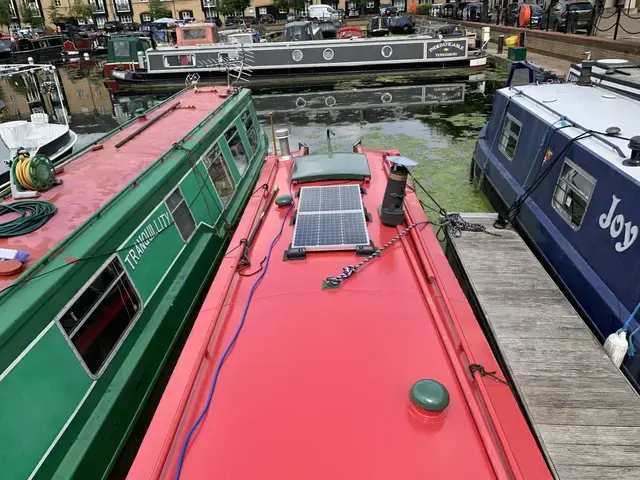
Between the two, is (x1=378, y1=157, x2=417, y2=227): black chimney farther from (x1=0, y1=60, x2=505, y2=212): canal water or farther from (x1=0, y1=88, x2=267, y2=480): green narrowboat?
(x1=0, y1=60, x2=505, y2=212): canal water

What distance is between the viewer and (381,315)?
3496mm

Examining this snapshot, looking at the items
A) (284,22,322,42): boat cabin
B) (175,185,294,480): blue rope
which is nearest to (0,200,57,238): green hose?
(175,185,294,480): blue rope

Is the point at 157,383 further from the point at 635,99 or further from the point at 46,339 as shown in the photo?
the point at 635,99

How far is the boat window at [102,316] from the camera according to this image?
337cm

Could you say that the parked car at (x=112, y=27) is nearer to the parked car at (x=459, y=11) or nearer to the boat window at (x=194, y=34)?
the boat window at (x=194, y=34)

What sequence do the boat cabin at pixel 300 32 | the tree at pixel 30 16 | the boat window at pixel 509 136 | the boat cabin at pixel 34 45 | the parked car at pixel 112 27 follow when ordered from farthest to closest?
the tree at pixel 30 16
the parked car at pixel 112 27
the boat cabin at pixel 34 45
the boat cabin at pixel 300 32
the boat window at pixel 509 136

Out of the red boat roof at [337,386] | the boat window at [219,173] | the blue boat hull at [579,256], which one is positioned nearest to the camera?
the red boat roof at [337,386]

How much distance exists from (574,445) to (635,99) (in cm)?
482

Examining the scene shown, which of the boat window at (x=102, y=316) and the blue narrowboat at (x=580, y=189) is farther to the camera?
the blue narrowboat at (x=580, y=189)

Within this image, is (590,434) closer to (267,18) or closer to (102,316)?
(102,316)

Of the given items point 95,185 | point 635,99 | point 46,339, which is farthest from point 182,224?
point 635,99

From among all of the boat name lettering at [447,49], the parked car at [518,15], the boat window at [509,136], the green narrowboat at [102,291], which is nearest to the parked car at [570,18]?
the parked car at [518,15]

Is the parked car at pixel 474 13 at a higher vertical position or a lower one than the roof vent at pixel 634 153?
higher

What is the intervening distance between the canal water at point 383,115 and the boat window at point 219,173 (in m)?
2.55
